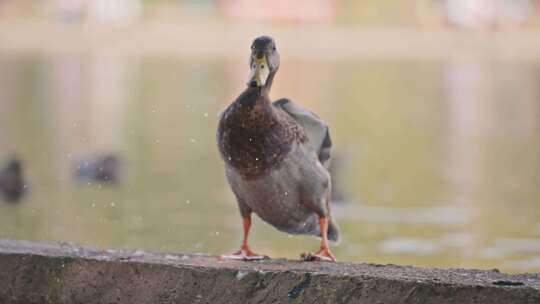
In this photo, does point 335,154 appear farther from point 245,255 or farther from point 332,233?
point 245,255

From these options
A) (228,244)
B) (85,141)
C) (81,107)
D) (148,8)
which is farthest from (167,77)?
(148,8)

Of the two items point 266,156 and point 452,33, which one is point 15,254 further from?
point 452,33

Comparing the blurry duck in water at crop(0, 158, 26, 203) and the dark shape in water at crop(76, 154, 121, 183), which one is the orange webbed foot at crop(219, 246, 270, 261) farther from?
the dark shape in water at crop(76, 154, 121, 183)

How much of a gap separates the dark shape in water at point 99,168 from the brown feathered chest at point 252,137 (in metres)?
5.07

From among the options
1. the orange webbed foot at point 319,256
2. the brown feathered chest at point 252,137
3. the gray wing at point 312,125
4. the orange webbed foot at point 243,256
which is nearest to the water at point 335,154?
the gray wing at point 312,125

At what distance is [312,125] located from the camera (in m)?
4.10

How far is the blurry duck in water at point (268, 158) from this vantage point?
12.4 ft

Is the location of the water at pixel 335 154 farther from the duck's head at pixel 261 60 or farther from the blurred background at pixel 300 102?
the duck's head at pixel 261 60

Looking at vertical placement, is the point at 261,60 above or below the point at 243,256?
above

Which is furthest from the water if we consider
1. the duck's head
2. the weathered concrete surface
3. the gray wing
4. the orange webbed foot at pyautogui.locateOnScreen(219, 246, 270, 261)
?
the weathered concrete surface

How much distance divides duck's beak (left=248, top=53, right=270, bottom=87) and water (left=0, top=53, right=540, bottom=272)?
2589 millimetres

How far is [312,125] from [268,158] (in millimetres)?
336

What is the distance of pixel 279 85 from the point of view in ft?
63.5

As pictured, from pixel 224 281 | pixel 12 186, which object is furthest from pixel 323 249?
pixel 12 186
